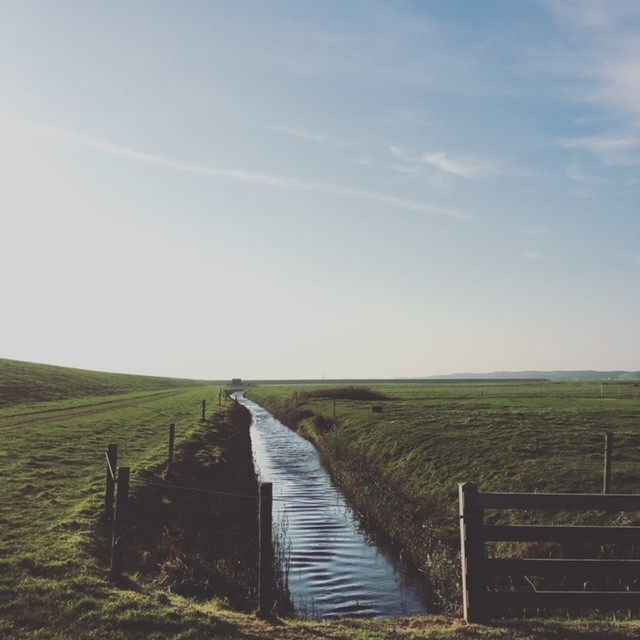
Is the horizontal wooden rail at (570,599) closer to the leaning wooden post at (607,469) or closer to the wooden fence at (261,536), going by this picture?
the wooden fence at (261,536)

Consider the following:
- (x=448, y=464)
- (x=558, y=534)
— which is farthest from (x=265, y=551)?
(x=448, y=464)

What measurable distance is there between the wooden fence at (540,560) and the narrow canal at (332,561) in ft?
18.2

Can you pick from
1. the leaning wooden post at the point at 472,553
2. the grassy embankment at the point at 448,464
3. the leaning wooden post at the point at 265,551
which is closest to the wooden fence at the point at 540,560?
the leaning wooden post at the point at 472,553

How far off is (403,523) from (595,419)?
32.3 m

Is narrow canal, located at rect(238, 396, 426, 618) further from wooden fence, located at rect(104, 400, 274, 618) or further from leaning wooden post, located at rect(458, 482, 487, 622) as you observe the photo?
leaning wooden post, located at rect(458, 482, 487, 622)

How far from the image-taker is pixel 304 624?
11.6 meters

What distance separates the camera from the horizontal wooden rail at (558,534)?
11141 mm

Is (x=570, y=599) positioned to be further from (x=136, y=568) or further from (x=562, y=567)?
(x=136, y=568)

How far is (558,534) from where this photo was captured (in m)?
11.2

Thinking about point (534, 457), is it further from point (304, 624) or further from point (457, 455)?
point (304, 624)

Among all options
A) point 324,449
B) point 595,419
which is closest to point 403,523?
point 324,449

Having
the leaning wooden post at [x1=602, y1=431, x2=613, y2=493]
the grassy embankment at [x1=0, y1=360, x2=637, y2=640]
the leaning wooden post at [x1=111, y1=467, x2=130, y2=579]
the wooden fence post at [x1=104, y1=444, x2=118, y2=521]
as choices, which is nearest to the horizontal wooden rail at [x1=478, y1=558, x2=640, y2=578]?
the grassy embankment at [x1=0, y1=360, x2=637, y2=640]

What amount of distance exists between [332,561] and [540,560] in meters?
10.6

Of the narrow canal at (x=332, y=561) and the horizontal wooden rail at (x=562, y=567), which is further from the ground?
the horizontal wooden rail at (x=562, y=567)
